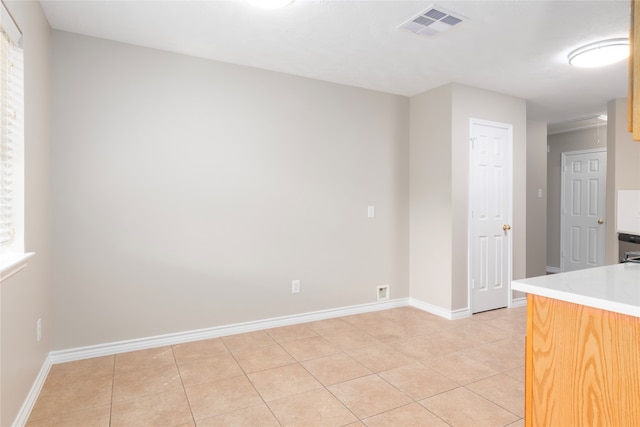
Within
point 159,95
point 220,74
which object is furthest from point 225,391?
point 220,74

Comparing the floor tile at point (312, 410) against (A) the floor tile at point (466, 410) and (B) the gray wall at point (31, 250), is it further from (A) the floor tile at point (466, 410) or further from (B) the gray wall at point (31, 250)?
(B) the gray wall at point (31, 250)

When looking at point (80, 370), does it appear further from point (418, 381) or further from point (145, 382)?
point (418, 381)

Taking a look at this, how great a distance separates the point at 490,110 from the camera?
410 centimetres

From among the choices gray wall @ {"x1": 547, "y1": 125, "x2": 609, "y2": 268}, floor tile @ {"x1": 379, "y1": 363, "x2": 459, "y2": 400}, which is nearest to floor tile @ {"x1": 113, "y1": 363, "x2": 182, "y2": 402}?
floor tile @ {"x1": 379, "y1": 363, "x2": 459, "y2": 400}

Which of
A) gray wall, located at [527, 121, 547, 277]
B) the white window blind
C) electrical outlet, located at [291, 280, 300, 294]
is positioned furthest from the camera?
gray wall, located at [527, 121, 547, 277]

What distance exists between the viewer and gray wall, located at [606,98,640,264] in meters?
4.27

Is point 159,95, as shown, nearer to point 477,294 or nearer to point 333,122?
point 333,122

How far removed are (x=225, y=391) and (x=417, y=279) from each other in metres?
2.63

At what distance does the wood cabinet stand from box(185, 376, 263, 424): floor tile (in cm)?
155

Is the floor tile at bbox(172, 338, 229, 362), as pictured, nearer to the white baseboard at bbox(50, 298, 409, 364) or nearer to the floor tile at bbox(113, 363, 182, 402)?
the white baseboard at bbox(50, 298, 409, 364)

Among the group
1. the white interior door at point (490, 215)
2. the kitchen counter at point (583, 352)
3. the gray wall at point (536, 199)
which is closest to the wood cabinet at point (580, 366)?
the kitchen counter at point (583, 352)

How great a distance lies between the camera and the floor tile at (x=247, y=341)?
3.07 metres

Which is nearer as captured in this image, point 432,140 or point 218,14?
point 218,14

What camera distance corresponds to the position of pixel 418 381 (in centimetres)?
248
